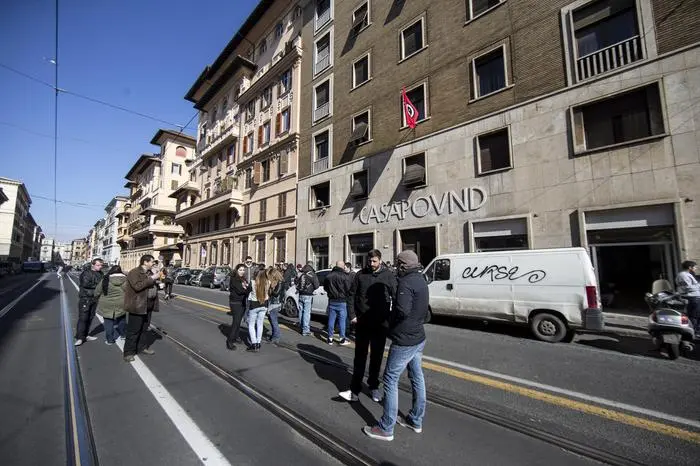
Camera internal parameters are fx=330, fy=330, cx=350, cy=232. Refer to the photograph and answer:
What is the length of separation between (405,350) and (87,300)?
24.6 feet

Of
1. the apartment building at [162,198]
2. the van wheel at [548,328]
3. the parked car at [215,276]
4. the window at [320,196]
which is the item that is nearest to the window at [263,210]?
the parked car at [215,276]

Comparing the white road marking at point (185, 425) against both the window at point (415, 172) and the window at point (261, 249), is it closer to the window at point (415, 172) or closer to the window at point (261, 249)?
the window at point (415, 172)

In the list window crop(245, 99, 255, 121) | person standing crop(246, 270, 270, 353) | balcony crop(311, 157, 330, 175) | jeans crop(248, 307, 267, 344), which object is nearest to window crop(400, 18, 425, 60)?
balcony crop(311, 157, 330, 175)

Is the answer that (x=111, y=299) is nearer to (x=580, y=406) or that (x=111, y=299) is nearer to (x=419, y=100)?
(x=580, y=406)

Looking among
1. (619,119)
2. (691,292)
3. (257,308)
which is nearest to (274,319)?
(257,308)

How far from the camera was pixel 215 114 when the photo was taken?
123ft

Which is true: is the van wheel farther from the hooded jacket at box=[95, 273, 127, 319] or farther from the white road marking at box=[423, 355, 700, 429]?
the hooded jacket at box=[95, 273, 127, 319]

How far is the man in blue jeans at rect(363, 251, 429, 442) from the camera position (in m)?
3.18

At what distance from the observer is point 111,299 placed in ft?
22.3

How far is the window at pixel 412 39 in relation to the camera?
54.3 ft

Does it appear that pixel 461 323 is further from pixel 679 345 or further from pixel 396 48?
pixel 396 48

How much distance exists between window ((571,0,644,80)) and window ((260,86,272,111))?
22.0 m

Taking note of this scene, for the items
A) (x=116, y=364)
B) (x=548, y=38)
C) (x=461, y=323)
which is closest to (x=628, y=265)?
(x=461, y=323)

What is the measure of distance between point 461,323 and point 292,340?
519 centimetres
